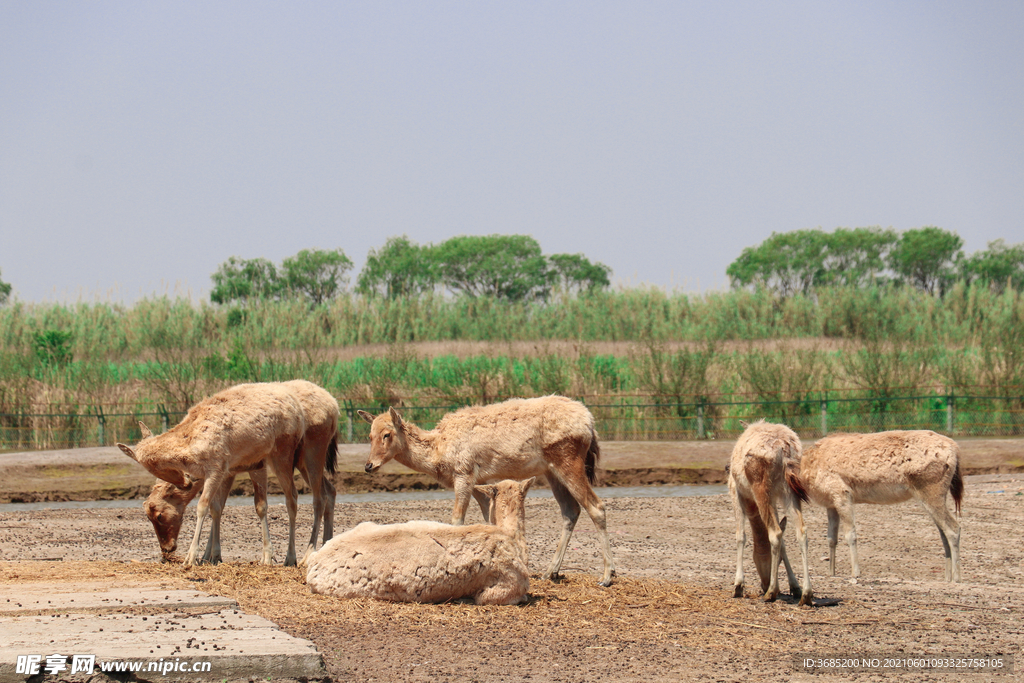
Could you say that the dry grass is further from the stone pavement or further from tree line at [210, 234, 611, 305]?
tree line at [210, 234, 611, 305]

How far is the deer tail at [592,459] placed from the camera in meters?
9.52

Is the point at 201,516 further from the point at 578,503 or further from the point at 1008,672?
the point at 1008,672

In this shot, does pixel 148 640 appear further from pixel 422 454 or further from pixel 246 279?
pixel 246 279

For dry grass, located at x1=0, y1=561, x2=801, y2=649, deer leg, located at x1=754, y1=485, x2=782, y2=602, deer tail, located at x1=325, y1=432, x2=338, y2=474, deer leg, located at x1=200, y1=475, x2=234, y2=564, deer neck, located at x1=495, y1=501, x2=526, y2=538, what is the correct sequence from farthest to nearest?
1. deer tail, located at x1=325, y1=432, x2=338, y2=474
2. deer leg, located at x1=200, y1=475, x2=234, y2=564
3. deer leg, located at x1=754, y1=485, x2=782, y2=602
4. deer neck, located at x1=495, y1=501, x2=526, y2=538
5. dry grass, located at x1=0, y1=561, x2=801, y2=649

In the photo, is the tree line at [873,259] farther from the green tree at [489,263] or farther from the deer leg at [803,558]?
the deer leg at [803,558]

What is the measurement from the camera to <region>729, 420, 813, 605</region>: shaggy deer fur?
8.34m

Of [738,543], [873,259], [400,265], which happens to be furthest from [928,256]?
[738,543]

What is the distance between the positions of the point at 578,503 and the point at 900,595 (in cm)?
313

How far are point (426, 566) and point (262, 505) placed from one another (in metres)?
3.42

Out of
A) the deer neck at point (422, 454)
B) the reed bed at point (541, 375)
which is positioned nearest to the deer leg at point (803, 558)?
the deer neck at point (422, 454)

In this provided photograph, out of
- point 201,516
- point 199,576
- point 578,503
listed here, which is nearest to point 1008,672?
point 578,503

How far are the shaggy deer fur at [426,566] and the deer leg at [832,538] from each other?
4358 mm

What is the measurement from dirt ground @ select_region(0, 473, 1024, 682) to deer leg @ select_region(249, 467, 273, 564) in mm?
496

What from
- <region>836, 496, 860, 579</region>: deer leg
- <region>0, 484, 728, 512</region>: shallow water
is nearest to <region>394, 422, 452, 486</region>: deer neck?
<region>836, 496, 860, 579</region>: deer leg
